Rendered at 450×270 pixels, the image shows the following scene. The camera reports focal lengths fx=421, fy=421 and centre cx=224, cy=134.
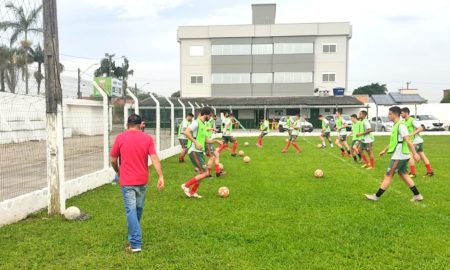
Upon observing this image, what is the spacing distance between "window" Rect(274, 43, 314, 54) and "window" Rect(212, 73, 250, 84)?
210 inches

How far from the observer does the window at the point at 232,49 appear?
57094mm

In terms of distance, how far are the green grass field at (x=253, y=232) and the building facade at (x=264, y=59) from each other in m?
47.1

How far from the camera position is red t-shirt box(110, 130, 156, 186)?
5539mm

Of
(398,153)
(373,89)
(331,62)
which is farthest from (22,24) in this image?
(373,89)

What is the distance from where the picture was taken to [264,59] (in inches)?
2232

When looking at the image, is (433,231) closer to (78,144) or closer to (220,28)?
(78,144)

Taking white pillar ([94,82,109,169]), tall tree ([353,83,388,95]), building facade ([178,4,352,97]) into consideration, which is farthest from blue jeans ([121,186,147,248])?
tall tree ([353,83,388,95])

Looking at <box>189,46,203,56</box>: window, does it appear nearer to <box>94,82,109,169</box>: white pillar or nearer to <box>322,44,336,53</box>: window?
<box>322,44,336,53</box>: window

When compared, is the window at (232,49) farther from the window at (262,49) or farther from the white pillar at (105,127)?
the white pillar at (105,127)

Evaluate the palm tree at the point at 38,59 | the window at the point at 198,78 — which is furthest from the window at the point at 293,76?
the palm tree at the point at 38,59

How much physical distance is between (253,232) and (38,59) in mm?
4947

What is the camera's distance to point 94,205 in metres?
8.38

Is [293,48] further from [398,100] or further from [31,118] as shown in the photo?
[31,118]

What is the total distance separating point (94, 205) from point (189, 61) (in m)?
50.7
